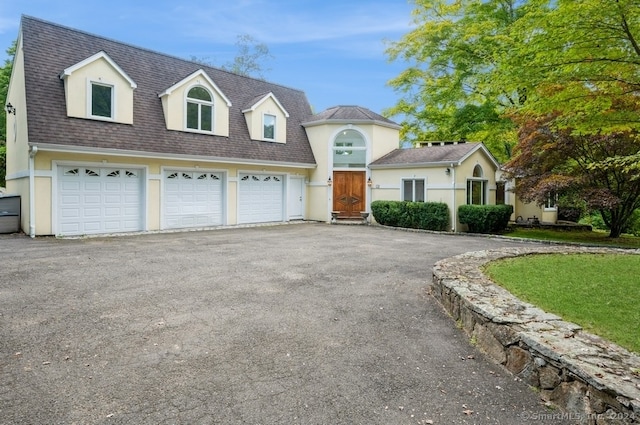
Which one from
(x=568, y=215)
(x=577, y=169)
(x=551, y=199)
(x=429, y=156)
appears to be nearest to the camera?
(x=577, y=169)

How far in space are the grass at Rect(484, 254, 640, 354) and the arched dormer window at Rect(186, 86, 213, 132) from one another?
1202 centimetres

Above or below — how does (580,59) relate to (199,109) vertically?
below

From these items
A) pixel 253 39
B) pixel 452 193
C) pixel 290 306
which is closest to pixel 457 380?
pixel 290 306

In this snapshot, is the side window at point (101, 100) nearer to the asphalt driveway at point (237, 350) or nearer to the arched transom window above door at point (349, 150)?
the asphalt driveway at point (237, 350)

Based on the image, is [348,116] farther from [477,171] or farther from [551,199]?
[551,199]

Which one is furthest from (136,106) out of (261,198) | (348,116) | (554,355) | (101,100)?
(554,355)

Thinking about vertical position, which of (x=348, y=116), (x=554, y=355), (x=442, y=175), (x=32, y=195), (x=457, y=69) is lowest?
(x=554, y=355)

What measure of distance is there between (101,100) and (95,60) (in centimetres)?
123

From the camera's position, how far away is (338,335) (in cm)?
436

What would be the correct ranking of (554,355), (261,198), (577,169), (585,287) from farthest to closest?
1. (261,198)
2. (577,169)
3. (585,287)
4. (554,355)

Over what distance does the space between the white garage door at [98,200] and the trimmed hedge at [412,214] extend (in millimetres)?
9510

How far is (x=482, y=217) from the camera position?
14.3 metres

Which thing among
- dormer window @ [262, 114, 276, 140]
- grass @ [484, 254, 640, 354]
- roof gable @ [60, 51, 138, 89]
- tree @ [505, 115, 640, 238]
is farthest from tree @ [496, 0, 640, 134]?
roof gable @ [60, 51, 138, 89]

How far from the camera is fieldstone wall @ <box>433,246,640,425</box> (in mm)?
2695
